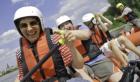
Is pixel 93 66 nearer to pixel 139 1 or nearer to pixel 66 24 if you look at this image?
pixel 66 24

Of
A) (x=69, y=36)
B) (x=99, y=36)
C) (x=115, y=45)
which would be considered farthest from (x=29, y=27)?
(x=99, y=36)

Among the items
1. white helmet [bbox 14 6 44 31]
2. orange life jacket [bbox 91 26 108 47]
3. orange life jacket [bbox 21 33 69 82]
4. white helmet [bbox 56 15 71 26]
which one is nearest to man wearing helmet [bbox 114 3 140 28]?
orange life jacket [bbox 91 26 108 47]

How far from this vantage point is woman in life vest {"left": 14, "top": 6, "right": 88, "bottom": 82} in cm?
466

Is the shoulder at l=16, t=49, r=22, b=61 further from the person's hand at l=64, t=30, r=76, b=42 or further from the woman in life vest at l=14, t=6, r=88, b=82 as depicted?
the person's hand at l=64, t=30, r=76, b=42

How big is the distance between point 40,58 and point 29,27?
398 mm

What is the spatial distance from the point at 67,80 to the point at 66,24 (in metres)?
3.20

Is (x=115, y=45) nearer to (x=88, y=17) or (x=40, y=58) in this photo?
(x=88, y=17)

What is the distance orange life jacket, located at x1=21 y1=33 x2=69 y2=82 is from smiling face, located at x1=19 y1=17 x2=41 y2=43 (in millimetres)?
147

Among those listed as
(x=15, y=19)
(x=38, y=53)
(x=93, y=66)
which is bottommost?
(x=93, y=66)

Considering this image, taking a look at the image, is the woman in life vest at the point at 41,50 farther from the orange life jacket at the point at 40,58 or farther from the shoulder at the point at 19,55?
the shoulder at the point at 19,55

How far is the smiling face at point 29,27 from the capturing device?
4.63 meters

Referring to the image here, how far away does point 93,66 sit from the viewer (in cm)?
720

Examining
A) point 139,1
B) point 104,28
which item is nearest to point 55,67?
point 104,28

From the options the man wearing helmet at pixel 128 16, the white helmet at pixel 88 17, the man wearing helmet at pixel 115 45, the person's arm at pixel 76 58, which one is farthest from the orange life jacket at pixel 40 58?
the man wearing helmet at pixel 128 16
